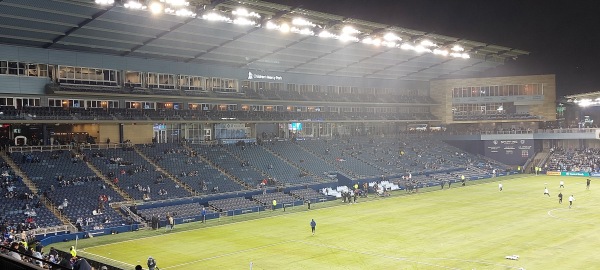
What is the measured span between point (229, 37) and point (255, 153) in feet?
56.4

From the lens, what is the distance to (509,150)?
300ft

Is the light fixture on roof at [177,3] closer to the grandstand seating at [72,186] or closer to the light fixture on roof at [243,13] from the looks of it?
the light fixture on roof at [243,13]

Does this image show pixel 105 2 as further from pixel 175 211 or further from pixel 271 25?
pixel 175 211

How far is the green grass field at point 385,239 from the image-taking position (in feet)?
97.1

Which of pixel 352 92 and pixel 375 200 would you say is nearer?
pixel 375 200

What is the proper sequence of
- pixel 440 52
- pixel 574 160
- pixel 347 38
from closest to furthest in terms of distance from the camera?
1. pixel 347 38
2. pixel 440 52
3. pixel 574 160

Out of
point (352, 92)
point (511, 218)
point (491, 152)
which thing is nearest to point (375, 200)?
point (511, 218)

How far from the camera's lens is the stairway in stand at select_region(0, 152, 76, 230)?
1562 inches

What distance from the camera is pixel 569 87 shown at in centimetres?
8719

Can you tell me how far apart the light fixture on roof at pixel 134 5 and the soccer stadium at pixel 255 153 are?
0.29ft

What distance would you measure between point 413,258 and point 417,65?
56524mm

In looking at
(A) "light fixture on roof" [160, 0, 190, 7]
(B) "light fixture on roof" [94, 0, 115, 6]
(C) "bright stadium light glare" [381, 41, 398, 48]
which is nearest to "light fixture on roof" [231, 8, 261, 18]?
(A) "light fixture on roof" [160, 0, 190, 7]

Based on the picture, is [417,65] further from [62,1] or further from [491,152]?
[62,1]

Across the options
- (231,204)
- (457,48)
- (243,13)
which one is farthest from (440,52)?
(231,204)
